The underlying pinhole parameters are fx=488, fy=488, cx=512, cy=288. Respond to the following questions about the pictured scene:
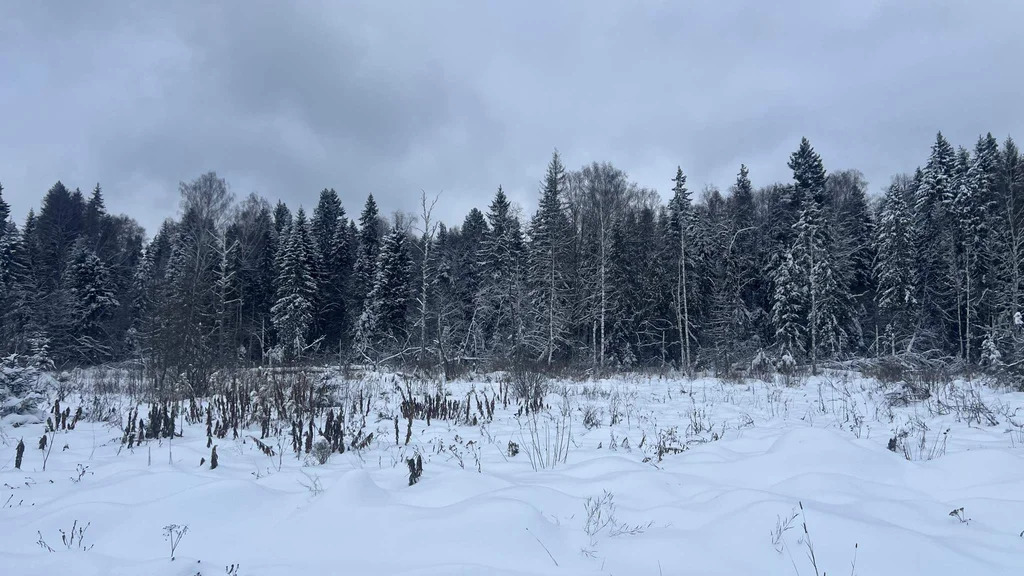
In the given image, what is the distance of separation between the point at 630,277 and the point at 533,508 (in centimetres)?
2963

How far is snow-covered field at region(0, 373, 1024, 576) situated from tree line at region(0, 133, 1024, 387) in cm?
1579

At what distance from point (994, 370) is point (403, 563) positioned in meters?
14.1

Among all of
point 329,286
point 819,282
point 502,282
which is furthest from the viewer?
point 329,286

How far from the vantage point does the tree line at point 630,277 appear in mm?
25641

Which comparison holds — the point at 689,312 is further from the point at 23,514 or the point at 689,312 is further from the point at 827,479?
the point at 23,514

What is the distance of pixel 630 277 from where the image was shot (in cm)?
3148

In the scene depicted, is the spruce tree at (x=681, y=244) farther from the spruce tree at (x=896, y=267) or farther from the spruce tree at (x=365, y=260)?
the spruce tree at (x=365, y=260)

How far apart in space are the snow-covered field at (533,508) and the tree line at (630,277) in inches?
622

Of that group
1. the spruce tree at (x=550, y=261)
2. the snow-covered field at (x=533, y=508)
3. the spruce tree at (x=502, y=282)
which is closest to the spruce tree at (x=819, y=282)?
the spruce tree at (x=550, y=261)

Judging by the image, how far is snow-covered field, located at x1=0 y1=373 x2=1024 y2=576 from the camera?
7.96 feet

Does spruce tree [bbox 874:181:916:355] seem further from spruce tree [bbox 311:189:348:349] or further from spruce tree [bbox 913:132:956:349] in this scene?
spruce tree [bbox 311:189:348:349]

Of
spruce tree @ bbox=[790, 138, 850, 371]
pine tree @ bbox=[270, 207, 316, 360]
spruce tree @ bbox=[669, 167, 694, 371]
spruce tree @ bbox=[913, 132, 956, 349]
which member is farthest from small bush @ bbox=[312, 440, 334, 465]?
spruce tree @ bbox=[913, 132, 956, 349]

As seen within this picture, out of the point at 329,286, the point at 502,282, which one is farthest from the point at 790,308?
the point at 329,286

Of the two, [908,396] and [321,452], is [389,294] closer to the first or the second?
[908,396]
